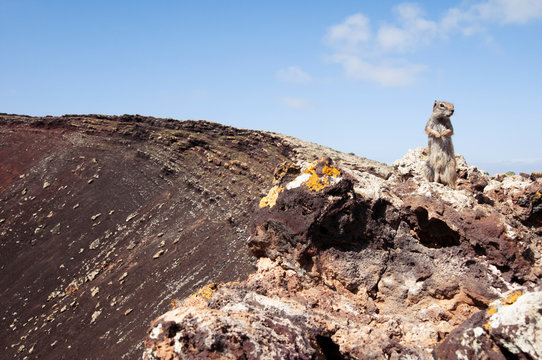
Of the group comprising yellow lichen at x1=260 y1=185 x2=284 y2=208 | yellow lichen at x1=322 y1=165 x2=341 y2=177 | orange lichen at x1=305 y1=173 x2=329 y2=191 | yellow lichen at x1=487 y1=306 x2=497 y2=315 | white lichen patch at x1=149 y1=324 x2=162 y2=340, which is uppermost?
yellow lichen at x1=322 y1=165 x2=341 y2=177

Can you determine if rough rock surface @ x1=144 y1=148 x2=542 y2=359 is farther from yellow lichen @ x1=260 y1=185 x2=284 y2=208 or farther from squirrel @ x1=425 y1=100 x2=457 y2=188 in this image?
squirrel @ x1=425 y1=100 x2=457 y2=188

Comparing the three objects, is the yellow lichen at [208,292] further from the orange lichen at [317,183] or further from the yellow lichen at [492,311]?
the yellow lichen at [492,311]

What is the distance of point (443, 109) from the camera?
9438mm

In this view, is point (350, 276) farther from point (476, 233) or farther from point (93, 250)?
point (93, 250)

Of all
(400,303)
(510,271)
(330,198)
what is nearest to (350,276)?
Answer: (400,303)

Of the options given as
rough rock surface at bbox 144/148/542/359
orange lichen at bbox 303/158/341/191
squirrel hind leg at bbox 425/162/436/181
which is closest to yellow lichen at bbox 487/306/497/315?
rough rock surface at bbox 144/148/542/359

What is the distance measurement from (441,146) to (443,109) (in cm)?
93

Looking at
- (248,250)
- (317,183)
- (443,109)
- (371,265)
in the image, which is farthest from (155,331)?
(443,109)

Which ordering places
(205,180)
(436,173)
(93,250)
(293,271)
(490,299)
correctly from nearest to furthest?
Answer: (490,299) → (293,271) → (436,173) → (93,250) → (205,180)

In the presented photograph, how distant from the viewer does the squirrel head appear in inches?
368

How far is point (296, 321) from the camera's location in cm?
494

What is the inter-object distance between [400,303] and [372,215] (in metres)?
1.42

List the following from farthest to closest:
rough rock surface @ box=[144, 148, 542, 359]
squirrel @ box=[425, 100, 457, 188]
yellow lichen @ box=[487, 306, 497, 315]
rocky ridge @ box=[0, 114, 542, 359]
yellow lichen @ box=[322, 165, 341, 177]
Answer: squirrel @ box=[425, 100, 457, 188]
yellow lichen @ box=[322, 165, 341, 177]
rough rock surface @ box=[144, 148, 542, 359]
rocky ridge @ box=[0, 114, 542, 359]
yellow lichen @ box=[487, 306, 497, 315]

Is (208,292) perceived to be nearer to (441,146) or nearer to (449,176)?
(449,176)
